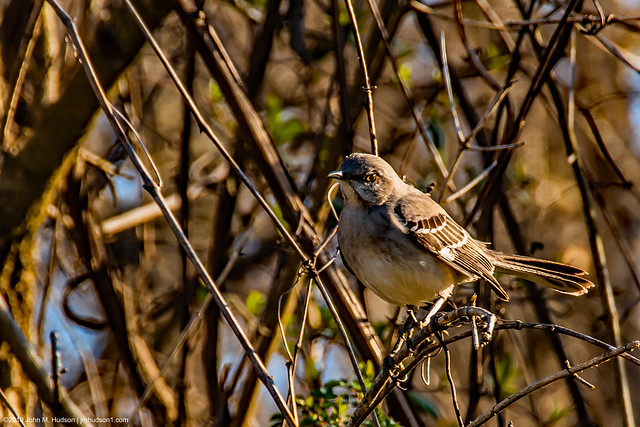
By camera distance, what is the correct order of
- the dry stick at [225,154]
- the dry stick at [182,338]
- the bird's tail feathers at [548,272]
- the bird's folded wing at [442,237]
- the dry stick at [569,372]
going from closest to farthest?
the dry stick at [569,372]
the dry stick at [225,154]
the dry stick at [182,338]
the bird's folded wing at [442,237]
the bird's tail feathers at [548,272]

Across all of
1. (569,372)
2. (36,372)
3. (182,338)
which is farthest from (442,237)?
(36,372)

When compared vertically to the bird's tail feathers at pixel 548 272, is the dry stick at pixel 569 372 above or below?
above

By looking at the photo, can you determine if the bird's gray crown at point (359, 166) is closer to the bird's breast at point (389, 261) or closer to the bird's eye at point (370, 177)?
the bird's eye at point (370, 177)

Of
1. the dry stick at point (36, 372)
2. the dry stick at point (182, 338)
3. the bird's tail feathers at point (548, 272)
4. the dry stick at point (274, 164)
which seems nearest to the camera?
the dry stick at point (182, 338)

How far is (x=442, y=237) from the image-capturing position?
13.8ft

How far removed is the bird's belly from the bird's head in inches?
11.9

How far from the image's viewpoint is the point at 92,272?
16.8ft

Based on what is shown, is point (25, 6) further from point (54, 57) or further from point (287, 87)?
point (287, 87)

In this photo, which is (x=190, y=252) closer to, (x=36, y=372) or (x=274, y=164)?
(x=274, y=164)

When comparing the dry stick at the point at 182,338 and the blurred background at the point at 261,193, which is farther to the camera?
the blurred background at the point at 261,193

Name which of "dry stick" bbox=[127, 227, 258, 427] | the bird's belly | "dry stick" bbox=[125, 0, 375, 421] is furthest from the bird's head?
"dry stick" bbox=[125, 0, 375, 421]

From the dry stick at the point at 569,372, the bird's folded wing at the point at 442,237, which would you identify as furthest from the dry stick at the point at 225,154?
the bird's folded wing at the point at 442,237

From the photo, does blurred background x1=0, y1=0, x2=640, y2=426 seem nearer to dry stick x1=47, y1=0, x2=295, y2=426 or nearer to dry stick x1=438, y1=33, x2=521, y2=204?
dry stick x1=438, y1=33, x2=521, y2=204

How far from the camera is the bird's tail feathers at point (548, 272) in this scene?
14.4 feet
